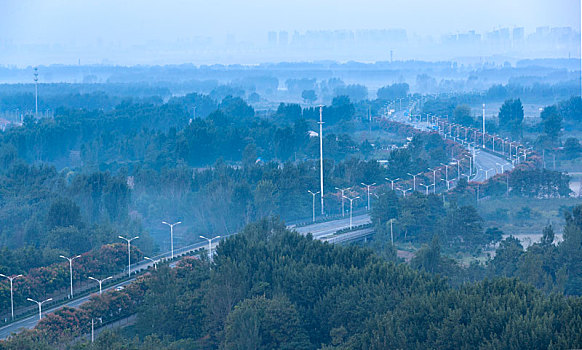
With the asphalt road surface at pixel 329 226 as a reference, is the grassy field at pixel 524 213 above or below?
above

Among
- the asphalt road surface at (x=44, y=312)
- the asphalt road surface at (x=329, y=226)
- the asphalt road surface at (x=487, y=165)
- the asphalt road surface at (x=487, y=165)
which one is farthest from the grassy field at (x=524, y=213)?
the asphalt road surface at (x=44, y=312)

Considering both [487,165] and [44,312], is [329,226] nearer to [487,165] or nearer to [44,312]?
[44,312]

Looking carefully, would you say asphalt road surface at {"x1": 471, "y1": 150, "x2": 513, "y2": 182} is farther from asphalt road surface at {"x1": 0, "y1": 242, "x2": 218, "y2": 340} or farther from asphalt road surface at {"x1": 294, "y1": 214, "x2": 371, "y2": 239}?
asphalt road surface at {"x1": 0, "y1": 242, "x2": 218, "y2": 340}

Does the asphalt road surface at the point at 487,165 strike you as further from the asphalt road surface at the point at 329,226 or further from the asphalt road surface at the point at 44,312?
the asphalt road surface at the point at 44,312

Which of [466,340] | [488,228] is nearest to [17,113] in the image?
[488,228]

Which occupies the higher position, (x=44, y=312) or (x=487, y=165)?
(x=487, y=165)

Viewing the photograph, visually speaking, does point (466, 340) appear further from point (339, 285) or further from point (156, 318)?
point (156, 318)

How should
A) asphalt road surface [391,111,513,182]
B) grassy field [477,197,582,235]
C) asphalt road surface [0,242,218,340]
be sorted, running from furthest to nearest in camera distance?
asphalt road surface [391,111,513,182] < grassy field [477,197,582,235] < asphalt road surface [0,242,218,340]

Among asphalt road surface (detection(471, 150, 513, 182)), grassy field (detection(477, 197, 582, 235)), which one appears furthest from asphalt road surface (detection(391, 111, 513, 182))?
grassy field (detection(477, 197, 582, 235))

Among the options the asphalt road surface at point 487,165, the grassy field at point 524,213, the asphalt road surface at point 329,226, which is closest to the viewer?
the asphalt road surface at point 329,226

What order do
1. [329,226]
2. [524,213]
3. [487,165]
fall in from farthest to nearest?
[487,165], [524,213], [329,226]

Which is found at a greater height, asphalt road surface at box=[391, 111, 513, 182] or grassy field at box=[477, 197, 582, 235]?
asphalt road surface at box=[391, 111, 513, 182]

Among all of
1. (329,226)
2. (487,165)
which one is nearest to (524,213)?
(329,226)
